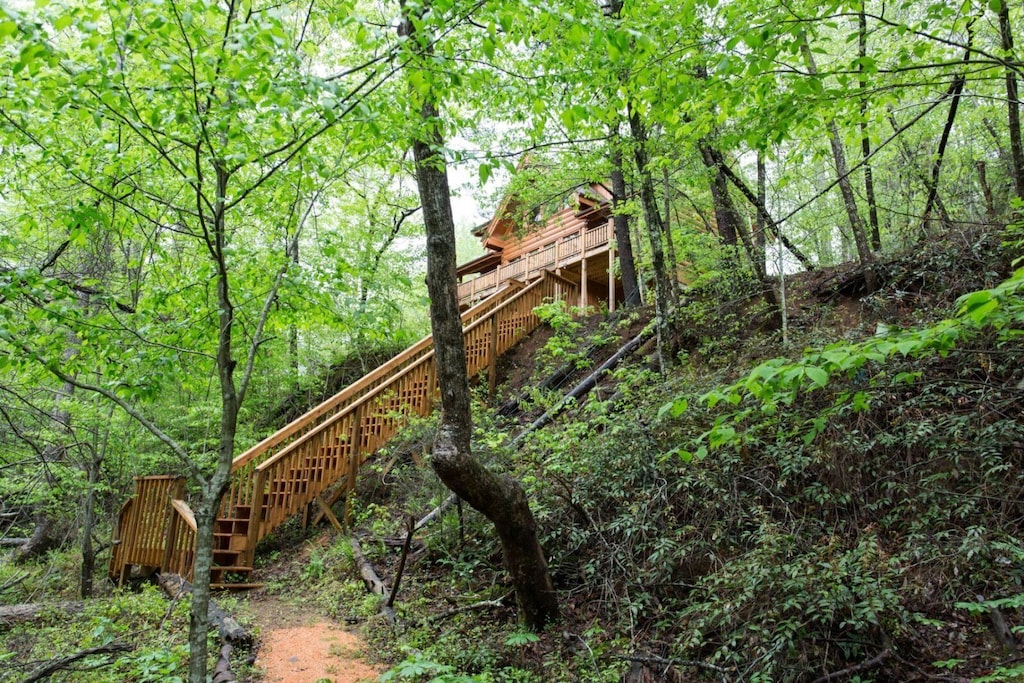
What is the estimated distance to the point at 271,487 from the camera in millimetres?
7566

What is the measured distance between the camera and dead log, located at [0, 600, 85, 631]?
5809 millimetres

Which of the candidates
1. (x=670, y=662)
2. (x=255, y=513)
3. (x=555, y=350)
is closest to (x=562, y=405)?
(x=555, y=350)

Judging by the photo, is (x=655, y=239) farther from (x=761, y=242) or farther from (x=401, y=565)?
(x=401, y=565)

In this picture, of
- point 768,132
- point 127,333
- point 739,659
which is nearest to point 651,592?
point 739,659

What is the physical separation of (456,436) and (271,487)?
4682 mm

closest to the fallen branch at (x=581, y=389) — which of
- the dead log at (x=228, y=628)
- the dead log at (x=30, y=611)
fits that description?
the dead log at (x=228, y=628)

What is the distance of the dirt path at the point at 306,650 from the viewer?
405 centimetres

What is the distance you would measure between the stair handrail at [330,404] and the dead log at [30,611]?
2120 mm

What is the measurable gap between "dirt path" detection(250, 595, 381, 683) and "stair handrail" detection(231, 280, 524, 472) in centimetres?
166

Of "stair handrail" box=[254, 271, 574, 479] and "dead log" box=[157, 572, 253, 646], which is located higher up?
"stair handrail" box=[254, 271, 574, 479]

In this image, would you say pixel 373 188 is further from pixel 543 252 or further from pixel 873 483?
pixel 873 483

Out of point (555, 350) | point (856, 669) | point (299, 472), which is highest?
point (555, 350)

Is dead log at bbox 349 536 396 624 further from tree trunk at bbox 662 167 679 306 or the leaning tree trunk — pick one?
tree trunk at bbox 662 167 679 306

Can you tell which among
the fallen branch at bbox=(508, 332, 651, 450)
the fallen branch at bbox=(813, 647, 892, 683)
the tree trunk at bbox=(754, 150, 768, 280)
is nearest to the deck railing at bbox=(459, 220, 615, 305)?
the fallen branch at bbox=(508, 332, 651, 450)
